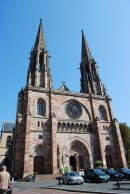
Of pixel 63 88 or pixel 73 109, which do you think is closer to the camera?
pixel 73 109

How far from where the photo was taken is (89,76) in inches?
1738

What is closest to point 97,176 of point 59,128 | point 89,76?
point 59,128

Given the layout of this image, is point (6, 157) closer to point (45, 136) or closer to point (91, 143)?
point (45, 136)

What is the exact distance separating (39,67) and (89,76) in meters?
13.2

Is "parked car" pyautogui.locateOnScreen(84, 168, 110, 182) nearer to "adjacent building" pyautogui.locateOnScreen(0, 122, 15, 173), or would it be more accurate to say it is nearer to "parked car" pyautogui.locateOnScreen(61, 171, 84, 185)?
"parked car" pyautogui.locateOnScreen(61, 171, 84, 185)

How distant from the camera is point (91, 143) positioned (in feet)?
111

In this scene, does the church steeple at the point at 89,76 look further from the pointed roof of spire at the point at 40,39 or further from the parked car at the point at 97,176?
the parked car at the point at 97,176

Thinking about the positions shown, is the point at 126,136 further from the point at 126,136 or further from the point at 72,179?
the point at 72,179

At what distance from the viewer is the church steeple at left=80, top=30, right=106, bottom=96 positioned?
41.9 meters

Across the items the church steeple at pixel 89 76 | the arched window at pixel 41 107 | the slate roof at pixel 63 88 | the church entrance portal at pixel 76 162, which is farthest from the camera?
the church steeple at pixel 89 76

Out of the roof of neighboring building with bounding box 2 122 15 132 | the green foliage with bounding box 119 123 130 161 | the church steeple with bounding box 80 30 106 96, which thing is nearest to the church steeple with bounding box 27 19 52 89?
the church steeple with bounding box 80 30 106 96

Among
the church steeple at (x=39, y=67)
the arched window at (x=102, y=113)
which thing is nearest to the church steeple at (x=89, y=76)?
the arched window at (x=102, y=113)

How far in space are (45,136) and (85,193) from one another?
20.9 meters

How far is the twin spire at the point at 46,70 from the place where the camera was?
122 ft
